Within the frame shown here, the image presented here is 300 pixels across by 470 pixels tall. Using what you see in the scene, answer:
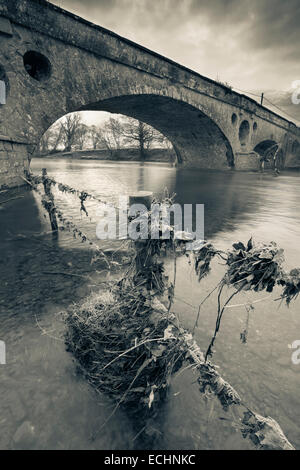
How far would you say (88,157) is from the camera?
48.4 metres

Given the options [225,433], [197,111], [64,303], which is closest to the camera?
[225,433]

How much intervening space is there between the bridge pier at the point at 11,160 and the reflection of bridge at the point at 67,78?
4 cm

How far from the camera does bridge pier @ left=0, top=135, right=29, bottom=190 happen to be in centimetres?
778

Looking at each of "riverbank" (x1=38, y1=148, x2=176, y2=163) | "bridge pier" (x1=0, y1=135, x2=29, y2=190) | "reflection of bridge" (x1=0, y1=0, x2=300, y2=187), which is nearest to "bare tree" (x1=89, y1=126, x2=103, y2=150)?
"riverbank" (x1=38, y1=148, x2=176, y2=163)

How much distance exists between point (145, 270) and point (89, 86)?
11564 mm

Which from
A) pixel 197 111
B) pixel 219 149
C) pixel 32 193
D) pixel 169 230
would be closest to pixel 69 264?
pixel 169 230

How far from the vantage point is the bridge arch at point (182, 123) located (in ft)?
47.0

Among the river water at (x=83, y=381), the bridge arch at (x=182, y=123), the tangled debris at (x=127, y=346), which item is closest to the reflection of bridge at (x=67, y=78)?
the bridge arch at (x=182, y=123)

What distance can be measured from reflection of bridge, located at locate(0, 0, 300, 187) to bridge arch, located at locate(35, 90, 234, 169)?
0.49ft

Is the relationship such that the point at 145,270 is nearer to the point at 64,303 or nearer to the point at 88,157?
the point at 64,303

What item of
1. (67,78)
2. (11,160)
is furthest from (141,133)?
(11,160)

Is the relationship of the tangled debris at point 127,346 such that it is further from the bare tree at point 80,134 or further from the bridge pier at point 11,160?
the bare tree at point 80,134

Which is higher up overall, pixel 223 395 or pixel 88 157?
pixel 88 157
